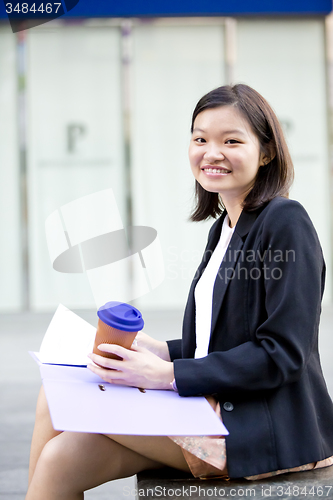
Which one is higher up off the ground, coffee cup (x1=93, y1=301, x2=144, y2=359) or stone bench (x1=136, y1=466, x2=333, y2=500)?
coffee cup (x1=93, y1=301, x2=144, y2=359)

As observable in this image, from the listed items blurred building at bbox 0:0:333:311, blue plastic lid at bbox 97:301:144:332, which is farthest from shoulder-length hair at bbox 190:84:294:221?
blurred building at bbox 0:0:333:311

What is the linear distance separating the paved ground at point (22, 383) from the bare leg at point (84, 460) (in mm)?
1076

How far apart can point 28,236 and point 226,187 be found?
5.86 meters

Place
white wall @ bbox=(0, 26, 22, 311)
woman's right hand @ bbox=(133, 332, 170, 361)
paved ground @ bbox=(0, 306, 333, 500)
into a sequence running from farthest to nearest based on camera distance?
white wall @ bbox=(0, 26, 22, 311), paved ground @ bbox=(0, 306, 333, 500), woman's right hand @ bbox=(133, 332, 170, 361)

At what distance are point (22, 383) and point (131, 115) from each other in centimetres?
413

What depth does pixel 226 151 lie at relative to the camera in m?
1.26

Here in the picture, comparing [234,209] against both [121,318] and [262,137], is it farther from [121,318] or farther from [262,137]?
[121,318]

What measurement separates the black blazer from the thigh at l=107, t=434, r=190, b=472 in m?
0.11

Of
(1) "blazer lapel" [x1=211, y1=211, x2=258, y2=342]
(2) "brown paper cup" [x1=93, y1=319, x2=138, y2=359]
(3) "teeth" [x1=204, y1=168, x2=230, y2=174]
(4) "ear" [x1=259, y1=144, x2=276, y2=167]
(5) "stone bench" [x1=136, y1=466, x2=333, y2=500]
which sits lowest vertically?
(5) "stone bench" [x1=136, y1=466, x2=333, y2=500]

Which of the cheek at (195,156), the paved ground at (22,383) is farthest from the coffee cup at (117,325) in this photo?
the paved ground at (22,383)

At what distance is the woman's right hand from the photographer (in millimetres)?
1427

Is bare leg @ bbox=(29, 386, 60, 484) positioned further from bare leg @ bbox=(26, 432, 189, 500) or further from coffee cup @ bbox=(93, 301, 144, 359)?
coffee cup @ bbox=(93, 301, 144, 359)

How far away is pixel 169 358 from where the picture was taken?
1464mm

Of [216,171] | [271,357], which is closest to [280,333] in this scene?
[271,357]
